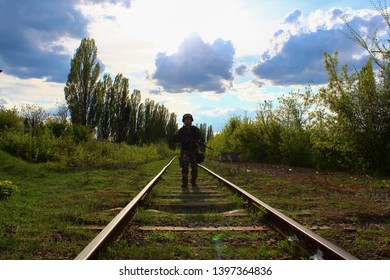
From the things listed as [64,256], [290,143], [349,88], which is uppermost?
[349,88]

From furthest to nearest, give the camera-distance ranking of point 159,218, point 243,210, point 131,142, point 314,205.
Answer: point 131,142 < point 314,205 < point 243,210 < point 159,218

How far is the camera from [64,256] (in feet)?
12.4

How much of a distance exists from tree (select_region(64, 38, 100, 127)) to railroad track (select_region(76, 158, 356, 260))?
2737cm

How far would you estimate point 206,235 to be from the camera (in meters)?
4.67

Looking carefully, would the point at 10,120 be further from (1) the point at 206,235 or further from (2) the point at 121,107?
(2) the point at 121,107

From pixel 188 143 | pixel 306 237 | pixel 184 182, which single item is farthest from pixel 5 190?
pixel 306 237

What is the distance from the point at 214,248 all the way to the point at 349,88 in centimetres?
1082

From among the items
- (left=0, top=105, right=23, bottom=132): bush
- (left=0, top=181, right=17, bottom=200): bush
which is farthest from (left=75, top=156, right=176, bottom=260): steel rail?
(left=0, top=105, right=23, bottom=132): bush

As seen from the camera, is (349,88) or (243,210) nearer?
(243,210)

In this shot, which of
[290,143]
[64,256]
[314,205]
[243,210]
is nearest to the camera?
[64,256]

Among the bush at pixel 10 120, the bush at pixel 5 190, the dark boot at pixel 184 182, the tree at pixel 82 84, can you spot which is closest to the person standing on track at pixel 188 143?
the dark boot at pixel 184 182

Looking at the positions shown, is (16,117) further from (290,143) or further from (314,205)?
(314,205)
